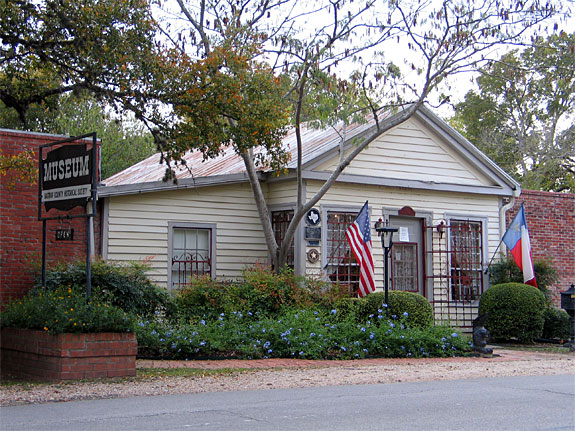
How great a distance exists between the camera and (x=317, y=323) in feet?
45.6

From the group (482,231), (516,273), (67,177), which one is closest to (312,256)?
(482,231)

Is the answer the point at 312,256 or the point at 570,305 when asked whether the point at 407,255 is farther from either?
the point at 570,305

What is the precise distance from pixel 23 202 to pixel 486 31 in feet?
30.3

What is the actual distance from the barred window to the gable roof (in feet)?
3.54

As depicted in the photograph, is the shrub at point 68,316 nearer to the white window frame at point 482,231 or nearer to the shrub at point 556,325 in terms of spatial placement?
the white window frame at point 482,231

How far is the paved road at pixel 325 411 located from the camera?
23.2 ft

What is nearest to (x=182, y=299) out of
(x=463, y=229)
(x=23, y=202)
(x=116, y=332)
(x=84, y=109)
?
(x=23, y=202)

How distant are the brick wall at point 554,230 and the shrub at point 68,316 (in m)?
13.2

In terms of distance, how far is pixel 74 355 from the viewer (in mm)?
9828

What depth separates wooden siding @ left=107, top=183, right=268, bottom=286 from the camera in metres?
15.2

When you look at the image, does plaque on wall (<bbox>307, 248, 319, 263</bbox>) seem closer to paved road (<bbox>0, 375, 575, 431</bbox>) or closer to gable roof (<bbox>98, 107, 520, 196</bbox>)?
gable roof (<bbox>98, 107, 520, 196</bbox>)

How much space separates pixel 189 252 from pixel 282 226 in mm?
2228

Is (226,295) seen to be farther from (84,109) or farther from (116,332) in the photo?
(84,109)

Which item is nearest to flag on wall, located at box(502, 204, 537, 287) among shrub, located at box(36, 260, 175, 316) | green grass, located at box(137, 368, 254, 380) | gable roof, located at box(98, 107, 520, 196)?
gable roof, located at box(98, 107, 520, 196)
